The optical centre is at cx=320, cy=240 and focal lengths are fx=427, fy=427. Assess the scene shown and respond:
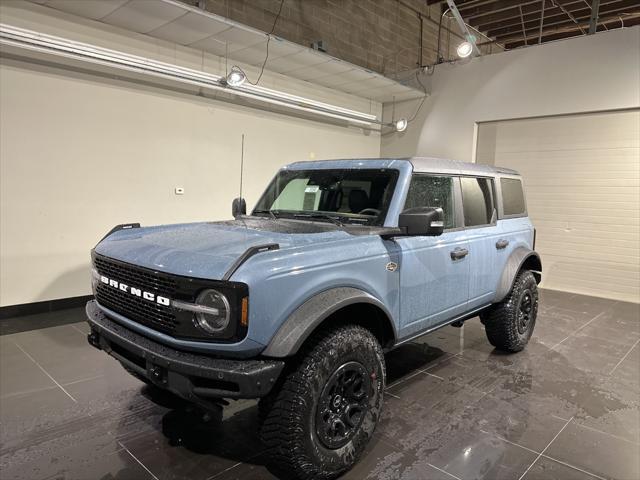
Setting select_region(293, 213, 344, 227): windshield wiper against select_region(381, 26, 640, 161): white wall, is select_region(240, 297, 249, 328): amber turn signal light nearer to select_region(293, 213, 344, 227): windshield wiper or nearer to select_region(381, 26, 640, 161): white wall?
select_region(293, 213, 344, 227): windshield wiper

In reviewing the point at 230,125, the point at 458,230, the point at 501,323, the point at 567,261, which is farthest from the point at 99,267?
the point at 567,261

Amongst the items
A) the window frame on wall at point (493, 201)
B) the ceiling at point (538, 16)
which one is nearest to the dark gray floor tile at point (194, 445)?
the window frame on wall at point (493, 201)

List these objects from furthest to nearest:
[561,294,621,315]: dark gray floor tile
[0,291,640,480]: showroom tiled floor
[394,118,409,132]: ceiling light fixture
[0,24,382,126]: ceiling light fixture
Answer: [394,118,409,132]: ceiling light fixture < [561,294,621,315]: dark gray floor tile < [0,24,382,126]: ceiling light fixture < [0,291,640,480]: showroom tiled floor

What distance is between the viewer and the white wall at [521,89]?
19.7 feet

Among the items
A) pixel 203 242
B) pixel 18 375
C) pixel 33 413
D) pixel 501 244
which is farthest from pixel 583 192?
pixel 18 375

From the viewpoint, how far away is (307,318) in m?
1.85

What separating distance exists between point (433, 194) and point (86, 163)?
4.07m

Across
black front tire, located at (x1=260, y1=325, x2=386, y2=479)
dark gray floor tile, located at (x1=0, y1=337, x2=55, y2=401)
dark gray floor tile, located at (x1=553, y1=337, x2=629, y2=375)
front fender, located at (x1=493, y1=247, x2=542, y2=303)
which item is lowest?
dark gray floor tile, located at (x1=0, y1=337, x2=55, y2=401)

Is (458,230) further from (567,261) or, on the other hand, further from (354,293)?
(567,261)

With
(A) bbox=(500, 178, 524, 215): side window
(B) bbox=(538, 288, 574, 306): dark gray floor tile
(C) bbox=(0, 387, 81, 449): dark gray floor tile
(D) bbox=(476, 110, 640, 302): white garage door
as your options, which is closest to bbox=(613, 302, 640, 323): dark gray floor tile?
(D) bbox=(476, 110, 640, 302): white garage door

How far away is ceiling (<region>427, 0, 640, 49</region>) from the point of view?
24.4 ft

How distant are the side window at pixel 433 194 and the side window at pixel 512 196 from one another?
2.97 ft

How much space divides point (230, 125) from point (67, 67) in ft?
7.11

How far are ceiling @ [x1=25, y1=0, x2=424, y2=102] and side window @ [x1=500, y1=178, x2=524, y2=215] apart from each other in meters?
3.35
